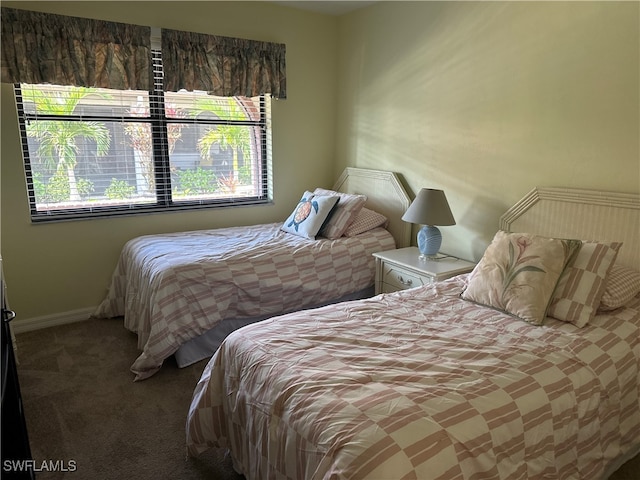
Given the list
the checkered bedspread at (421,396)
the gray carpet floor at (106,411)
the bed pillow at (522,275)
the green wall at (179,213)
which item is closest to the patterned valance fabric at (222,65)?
the green wall at (179,213)

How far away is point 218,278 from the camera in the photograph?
282cm

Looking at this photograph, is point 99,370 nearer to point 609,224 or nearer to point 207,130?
point 207,130

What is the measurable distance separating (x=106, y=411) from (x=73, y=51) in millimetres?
2333

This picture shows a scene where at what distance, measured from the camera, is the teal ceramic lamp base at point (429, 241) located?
3.08m

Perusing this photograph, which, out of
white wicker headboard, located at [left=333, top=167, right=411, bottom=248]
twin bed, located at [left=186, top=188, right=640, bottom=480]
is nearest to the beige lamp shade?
white wicker headboard, located at [left=333, top=167, right=411, bottom=248]

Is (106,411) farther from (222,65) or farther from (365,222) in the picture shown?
(222,65)

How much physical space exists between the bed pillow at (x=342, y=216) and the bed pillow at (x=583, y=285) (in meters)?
1.69

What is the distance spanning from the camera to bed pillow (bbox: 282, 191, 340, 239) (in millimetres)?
3449

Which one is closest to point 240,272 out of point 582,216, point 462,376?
point 462,376

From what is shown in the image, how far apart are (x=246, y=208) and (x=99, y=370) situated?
1.83 metres

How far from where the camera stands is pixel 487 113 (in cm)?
292

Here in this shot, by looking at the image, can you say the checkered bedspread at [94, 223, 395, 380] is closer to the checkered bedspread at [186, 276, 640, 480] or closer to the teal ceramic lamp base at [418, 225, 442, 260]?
the teal ceramic lamp base at [418, 225, 442, 260]

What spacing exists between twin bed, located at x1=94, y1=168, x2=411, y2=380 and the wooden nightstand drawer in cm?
23

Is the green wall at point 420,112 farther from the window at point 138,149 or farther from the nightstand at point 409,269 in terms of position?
the nightstand at point 409,269
